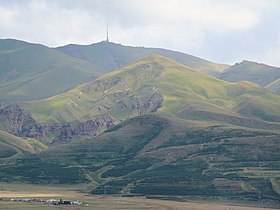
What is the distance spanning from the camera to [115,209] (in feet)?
643

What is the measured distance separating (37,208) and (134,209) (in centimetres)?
3166

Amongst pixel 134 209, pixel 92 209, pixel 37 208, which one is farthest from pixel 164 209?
pixel 37 208

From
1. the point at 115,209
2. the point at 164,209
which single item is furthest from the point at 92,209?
the point at 164,209

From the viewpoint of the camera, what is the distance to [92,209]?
635ft

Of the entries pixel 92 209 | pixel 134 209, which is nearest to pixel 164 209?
pixel 134 209

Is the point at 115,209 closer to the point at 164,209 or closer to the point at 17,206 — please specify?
the point at 164,209

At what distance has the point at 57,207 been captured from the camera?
652 ft

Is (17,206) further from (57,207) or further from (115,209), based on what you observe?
(115,209)

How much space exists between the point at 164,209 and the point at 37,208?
41890mm

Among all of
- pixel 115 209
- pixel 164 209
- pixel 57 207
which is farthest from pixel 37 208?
pixel 164 209

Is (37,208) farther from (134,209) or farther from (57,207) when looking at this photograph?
(134,209)

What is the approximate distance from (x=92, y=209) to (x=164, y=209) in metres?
24.4

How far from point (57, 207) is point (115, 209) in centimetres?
1953

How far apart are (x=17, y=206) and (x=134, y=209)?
38.5 meters
